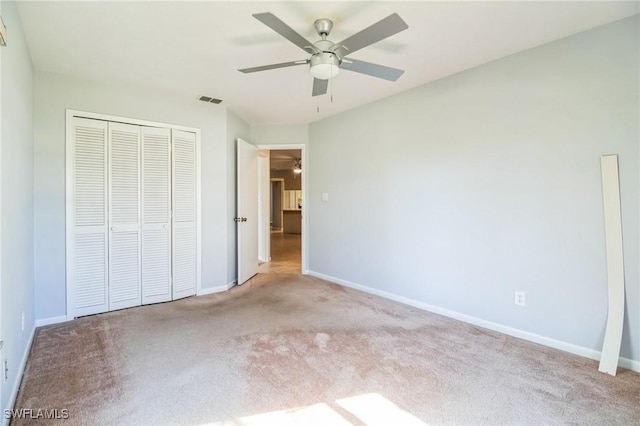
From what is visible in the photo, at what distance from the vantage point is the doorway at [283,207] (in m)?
6.13

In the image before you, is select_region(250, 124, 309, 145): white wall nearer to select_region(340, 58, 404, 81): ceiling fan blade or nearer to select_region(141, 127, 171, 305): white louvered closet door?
select_region(141, 127, 171, 305): white louvered closet door

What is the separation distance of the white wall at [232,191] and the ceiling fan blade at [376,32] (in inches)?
102

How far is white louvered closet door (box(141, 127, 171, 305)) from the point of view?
3449 millimetres

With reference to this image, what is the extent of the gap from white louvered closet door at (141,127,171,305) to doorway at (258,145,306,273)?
2.46 m

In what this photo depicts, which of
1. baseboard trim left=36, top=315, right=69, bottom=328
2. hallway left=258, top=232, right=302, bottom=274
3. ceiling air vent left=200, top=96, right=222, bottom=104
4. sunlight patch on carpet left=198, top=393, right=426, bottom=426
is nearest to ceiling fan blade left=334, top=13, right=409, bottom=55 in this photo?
sunlight patch on carpet left=198, top=393, right=426, bottom=426

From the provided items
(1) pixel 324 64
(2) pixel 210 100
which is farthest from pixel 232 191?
(1) pixel 324 64

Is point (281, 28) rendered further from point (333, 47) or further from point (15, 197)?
point (15, 197)

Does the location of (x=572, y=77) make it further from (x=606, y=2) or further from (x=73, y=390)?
(x=73, y=390)

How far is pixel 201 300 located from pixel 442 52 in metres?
3.58

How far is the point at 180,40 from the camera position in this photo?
7.85 ft

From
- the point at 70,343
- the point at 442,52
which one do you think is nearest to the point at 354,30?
the point at 442,52

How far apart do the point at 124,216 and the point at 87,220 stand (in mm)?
322

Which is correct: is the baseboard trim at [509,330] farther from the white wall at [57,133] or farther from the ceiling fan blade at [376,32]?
the white wall at [57,133]

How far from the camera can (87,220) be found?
3100mm
